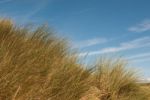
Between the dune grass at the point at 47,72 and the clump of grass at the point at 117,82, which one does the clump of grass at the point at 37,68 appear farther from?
the clump of grass at the point at 117,82

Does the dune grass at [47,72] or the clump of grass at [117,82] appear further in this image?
the clump of grass at [117,82]

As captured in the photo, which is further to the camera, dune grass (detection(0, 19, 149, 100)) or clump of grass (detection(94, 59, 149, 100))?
clump of grass (detection(94, 59, 149, 100))

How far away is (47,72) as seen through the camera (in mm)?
6645

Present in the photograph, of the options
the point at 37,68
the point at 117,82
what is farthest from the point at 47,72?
the point at 117,82

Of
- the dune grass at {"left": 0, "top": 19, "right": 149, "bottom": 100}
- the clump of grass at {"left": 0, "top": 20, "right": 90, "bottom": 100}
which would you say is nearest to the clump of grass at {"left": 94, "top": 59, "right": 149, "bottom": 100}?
the dune grass at {"left": 0, "top": 19, "right": 149, "bottom": 100}

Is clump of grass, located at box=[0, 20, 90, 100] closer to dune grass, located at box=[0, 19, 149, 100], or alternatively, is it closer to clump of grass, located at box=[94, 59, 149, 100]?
dune grass, located at box=[0, 19, 149, 100]

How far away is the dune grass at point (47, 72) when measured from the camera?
586 centimetres

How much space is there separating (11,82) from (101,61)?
14.5ft

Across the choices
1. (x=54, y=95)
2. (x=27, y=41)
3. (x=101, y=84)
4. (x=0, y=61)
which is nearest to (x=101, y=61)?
(x=101, y=84)

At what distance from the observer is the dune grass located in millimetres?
5855

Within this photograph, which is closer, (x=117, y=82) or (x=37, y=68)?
(x=37, y=68)

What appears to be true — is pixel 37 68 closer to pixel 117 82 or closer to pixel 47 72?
pixel 47 72

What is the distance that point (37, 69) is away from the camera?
21.2 ft

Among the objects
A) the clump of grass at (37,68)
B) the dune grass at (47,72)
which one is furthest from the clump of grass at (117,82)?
the clump of grass at (37,68)
